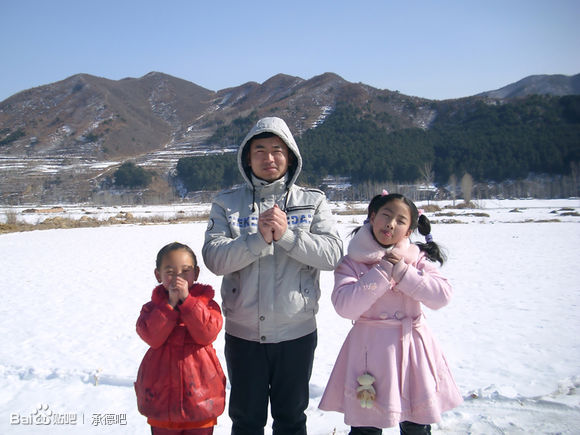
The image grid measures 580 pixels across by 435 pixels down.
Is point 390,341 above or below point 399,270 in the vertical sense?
below

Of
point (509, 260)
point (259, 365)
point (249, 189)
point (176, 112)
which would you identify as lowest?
point (509, 260)

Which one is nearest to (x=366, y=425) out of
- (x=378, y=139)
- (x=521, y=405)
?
(x=521, y=405)

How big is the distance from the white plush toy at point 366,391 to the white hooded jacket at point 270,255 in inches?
14.8

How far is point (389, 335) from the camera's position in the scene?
6.37ft

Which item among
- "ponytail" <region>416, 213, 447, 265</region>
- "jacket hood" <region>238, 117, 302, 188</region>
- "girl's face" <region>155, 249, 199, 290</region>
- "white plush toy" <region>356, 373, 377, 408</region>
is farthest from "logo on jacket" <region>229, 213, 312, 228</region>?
"white plush toy" <region>356, 373, 377, 408</region>

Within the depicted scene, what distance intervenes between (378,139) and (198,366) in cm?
8497

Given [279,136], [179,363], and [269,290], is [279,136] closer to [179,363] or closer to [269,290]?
[269,290]

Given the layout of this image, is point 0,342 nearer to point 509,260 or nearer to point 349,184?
point 509,260

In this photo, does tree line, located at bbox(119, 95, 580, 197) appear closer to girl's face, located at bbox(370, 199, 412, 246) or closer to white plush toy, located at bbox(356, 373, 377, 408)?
girl's face, located at bbox(370, 199, 412, 246)

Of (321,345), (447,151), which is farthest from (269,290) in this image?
(447,151)

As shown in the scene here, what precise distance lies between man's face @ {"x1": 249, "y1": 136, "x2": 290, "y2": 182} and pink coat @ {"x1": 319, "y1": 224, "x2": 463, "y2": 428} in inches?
21.4

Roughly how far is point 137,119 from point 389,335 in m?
153

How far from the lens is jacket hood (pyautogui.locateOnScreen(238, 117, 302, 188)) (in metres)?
2.09

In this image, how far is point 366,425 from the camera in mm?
1873
